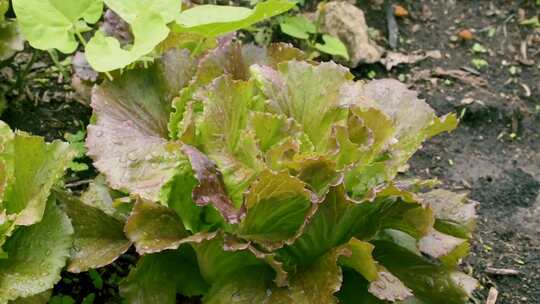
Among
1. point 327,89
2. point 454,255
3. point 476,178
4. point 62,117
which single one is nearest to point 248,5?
point 62,117

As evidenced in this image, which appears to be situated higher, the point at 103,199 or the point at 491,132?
the point at 103,199

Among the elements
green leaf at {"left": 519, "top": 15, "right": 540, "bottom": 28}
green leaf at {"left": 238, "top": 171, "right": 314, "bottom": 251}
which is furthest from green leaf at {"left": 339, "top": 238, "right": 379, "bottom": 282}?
green leaf at {"left": 519, "top": 15, "right": 540, "bottom": 28}

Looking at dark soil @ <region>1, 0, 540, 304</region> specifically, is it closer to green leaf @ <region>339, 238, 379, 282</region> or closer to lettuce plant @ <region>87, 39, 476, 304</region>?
lettuce plant @ <region>87, 39, 476, 304</region>

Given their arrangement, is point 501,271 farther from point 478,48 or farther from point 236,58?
point 478,48

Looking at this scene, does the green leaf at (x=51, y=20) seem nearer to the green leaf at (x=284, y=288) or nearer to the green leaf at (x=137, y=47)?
the green leaf at (x=137, y=47)

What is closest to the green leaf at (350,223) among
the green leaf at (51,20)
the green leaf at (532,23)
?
the green leaf at (51,20)

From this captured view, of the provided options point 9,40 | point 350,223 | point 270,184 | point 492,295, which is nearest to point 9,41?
point 9,40
